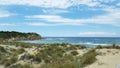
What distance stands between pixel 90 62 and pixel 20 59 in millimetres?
6693

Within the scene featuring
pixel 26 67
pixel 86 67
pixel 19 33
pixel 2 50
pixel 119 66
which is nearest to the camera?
pixel 119 66

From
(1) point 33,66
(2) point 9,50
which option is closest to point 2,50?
(2) point 9,50

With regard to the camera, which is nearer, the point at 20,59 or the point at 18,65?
the point at 18,65

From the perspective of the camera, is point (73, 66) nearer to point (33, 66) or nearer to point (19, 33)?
point (33, 66)

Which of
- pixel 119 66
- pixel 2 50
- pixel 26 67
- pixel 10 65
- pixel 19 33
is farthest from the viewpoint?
pixel 19 33

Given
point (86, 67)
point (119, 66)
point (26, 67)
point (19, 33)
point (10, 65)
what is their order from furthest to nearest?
point (19, 33) < point (10, 65) < point (26, 67) < point (86, 67) < point (119, 66)

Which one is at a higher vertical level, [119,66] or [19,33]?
[119,66]

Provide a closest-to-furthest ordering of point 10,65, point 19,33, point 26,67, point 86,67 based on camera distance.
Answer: point 86,67
point 26,67
point 10,65
point 19,33

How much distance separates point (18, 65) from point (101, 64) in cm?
623

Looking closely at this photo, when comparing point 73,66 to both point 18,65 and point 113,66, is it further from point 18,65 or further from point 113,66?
point 18,65

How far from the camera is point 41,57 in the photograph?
18.6 m

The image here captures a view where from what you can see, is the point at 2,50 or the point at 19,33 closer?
the point at 2,50

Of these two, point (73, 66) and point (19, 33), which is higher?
point (73, 66)

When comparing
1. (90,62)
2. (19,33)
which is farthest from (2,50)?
(19,33)
